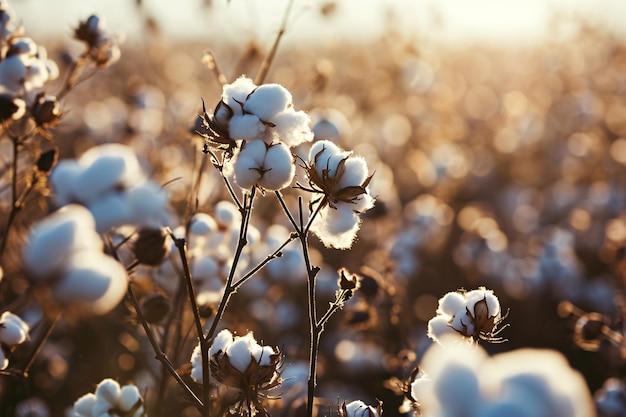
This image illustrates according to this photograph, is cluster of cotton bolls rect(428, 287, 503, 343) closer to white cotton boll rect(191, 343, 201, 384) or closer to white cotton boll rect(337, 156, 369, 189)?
white cotton boll rect(337, 156, 369, 189)

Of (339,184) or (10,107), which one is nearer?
(339,184)

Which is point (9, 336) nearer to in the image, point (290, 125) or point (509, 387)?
point (290, 125)

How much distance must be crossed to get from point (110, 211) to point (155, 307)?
1052mm

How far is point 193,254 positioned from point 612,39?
32.5ft

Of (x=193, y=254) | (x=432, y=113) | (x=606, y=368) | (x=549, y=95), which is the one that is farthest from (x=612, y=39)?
(x=193, y=254)

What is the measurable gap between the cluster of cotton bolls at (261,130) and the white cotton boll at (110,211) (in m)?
0.41

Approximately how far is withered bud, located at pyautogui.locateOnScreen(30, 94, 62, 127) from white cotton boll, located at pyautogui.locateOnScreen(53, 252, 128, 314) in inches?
52.2

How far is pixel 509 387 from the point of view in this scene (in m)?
0.87

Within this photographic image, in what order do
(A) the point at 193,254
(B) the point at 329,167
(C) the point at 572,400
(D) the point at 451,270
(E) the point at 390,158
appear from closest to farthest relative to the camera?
1. (C) the point at 572,400
2. (B) the point at 329,167
3. (A) the point at 193,254
4. (D) the point at 451,270
5. (E) the point at 390,158

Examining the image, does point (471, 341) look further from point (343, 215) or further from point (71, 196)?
point (71, 196)

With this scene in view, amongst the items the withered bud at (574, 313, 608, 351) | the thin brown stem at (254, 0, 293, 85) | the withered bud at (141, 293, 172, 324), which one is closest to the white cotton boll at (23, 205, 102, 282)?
the withered bud at (141, 293, 172, 324)

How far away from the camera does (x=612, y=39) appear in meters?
10.5

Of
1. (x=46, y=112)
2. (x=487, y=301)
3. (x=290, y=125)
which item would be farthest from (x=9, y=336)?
(x=487, y=301)

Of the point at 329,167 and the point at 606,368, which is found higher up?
the point at 329,167
